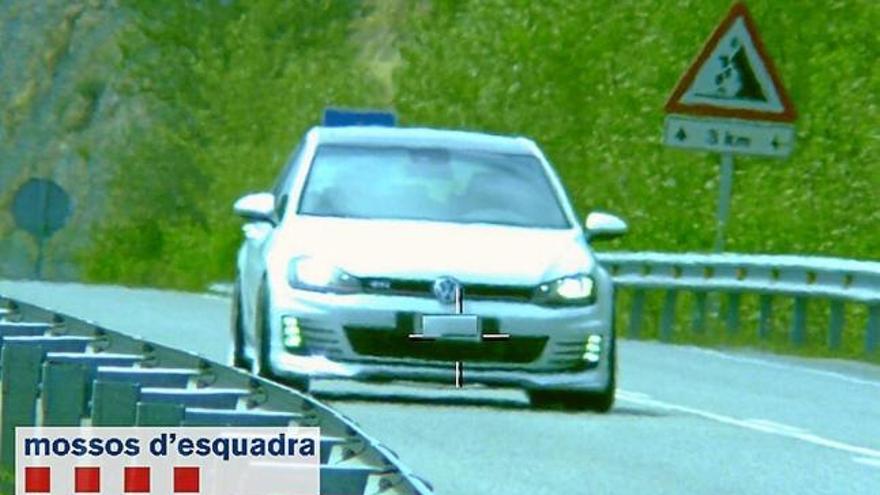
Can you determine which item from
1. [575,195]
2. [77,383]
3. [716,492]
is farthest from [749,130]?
[575,195]

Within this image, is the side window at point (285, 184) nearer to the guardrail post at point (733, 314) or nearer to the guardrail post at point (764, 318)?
the guardrail post at point (764, 318)

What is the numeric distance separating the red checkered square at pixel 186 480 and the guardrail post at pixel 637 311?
22.6 metres

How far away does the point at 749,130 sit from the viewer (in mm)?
28734

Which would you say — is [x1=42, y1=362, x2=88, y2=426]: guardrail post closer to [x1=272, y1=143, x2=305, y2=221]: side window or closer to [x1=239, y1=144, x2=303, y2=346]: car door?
[x1=239, y1=144, x2=303, y2=346]: car door

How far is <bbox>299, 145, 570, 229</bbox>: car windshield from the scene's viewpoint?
19.1m

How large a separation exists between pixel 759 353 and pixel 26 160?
142896 mm

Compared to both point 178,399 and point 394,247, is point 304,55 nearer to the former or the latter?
point 394,247

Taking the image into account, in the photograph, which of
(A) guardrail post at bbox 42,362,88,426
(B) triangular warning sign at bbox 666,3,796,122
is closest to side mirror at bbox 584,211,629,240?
(A) guardrail post at bbox 42,362,88,426

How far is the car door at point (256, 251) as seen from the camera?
19125mm

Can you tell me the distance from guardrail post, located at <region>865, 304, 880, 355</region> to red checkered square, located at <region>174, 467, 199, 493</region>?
58.4ft

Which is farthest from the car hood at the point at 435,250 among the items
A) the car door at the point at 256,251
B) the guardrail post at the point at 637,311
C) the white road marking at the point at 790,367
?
the guardrail post at the point at 637,311

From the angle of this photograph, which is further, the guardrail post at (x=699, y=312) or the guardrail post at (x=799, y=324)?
the guardrail post at (x=699, y=312)

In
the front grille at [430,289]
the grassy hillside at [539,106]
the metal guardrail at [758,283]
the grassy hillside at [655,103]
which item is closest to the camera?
the front grille at [430,289]

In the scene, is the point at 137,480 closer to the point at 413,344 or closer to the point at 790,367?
the point at 413,344
